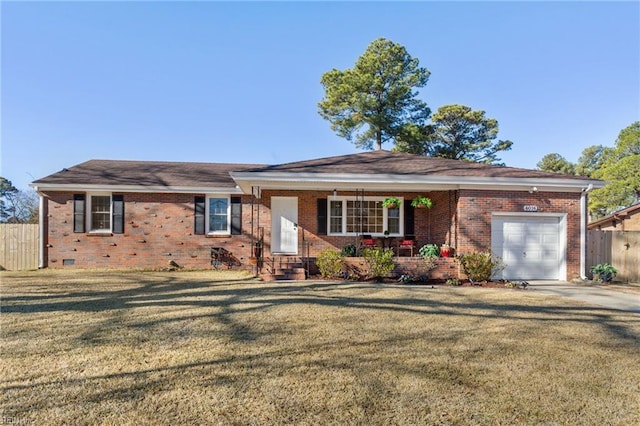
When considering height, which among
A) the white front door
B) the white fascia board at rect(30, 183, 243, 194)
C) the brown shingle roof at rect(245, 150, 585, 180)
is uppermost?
the brown shingle roof at rect(245, 150, 585, 180)

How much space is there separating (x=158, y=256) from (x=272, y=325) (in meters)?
9.74

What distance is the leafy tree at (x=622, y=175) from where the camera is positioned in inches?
966

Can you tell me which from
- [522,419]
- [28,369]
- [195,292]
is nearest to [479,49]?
[195,292]

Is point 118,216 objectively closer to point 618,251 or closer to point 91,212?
point 91,212

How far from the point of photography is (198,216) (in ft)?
45.0

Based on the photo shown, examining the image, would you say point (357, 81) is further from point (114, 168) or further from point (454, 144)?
point (114, 168)

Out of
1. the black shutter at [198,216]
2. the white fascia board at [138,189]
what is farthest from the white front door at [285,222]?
the black shutter at [198,216]

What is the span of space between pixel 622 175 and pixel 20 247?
33.9 meters

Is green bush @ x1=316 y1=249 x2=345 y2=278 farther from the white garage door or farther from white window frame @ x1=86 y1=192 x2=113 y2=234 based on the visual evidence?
white window frame @ x1=86 y1=192 x2=113 y2=234

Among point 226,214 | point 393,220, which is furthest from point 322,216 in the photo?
point 226,214

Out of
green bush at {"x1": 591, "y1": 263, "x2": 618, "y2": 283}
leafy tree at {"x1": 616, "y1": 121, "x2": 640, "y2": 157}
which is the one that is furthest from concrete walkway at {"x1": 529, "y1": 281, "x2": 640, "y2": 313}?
leafy tree at {"x1": 616, "y1": 121, "x2": 640, "y2": 157}

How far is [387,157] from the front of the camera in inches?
541

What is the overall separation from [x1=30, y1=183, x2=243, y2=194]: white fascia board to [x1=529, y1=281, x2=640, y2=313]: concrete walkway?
33.7 ft

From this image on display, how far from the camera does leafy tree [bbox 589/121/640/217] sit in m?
24.5
